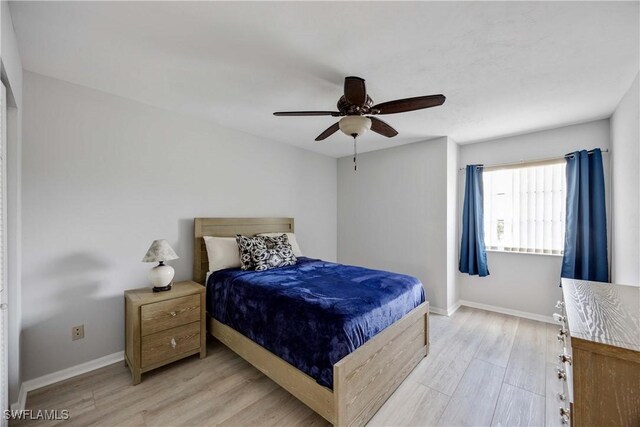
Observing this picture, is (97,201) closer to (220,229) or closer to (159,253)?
(159,253)

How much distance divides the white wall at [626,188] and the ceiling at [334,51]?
199mm

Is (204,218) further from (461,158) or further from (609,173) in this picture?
(609,173)

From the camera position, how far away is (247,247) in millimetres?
2912

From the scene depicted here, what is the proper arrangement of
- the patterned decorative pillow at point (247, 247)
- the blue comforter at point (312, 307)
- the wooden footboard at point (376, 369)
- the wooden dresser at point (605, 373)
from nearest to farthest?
the wooden dresser at point (605, 373), the wooden footboard at point (376, 369), the blue comforter at point (312, 307), the patterned decorative pillow at point (247, 247)

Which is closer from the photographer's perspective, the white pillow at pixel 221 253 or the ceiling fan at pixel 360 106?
the ceiling fan at pixel 360 106

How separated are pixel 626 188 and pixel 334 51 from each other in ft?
9.37

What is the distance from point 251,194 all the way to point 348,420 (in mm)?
2719

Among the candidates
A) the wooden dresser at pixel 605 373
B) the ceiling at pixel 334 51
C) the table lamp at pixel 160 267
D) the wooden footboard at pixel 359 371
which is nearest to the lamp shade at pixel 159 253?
the table lamp at pixel 160 267

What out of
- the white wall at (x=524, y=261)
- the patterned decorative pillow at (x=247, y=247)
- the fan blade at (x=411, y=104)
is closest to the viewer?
the fan blade at (x=411, y=104)

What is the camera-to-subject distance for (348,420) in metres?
1.60

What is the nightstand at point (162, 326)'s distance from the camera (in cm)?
212

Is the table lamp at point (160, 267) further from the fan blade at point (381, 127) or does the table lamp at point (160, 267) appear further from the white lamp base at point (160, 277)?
the fan blade at point (381, 127)

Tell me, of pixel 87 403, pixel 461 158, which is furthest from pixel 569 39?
pixel 87 403

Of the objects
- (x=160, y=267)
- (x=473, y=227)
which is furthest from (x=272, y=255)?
(x=473, y=227)
